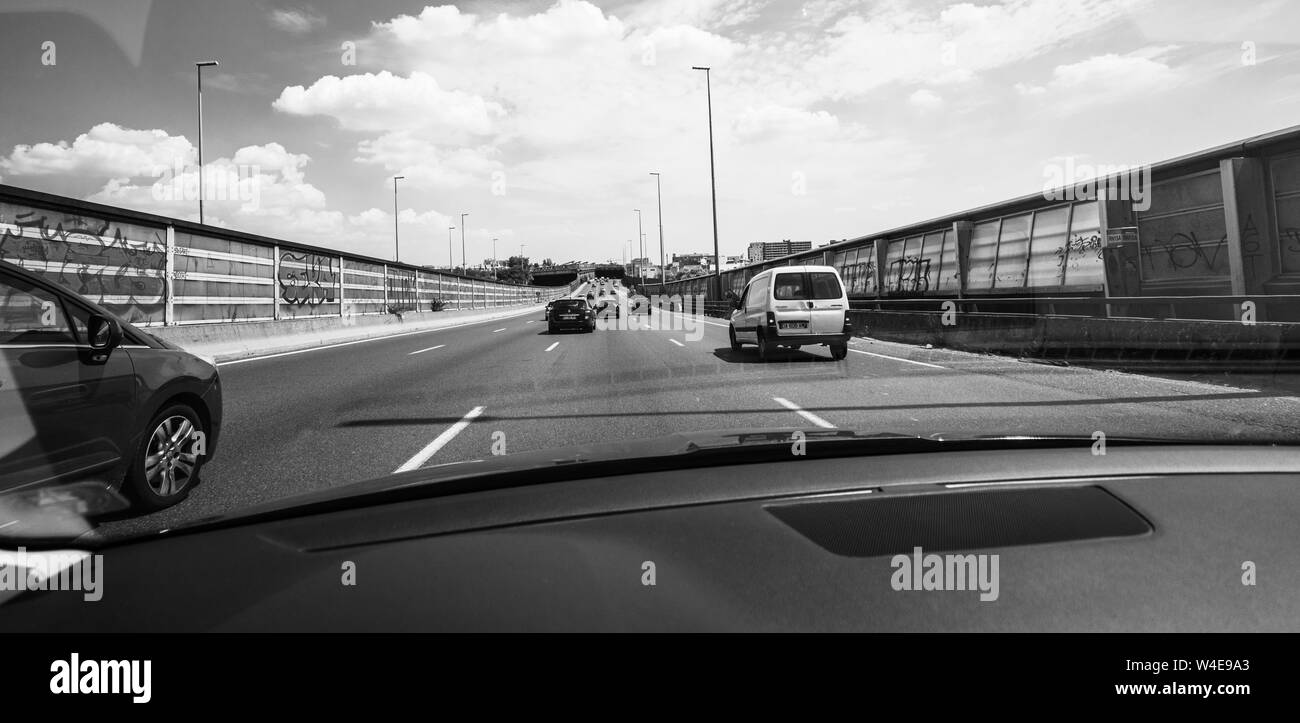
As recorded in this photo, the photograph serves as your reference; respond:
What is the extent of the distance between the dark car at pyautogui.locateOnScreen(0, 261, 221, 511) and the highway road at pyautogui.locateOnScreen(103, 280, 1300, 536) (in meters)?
0.33

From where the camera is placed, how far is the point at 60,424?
12.5 feet

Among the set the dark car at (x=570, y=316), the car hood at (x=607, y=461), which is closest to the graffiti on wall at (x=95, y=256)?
the car hood at (x=607, y=461)

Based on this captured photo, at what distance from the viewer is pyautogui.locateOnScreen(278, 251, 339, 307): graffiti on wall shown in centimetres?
2148

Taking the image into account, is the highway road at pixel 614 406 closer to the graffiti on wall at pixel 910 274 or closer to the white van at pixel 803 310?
the white van at pixel 803 310

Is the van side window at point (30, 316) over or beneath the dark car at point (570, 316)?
beneath

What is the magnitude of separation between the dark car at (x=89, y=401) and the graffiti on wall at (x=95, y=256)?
9216mm

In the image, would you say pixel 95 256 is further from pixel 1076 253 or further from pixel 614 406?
pixel 1076 253

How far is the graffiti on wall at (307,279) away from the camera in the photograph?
21.5 m

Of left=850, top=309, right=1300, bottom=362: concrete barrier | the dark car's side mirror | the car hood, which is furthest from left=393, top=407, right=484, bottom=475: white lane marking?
left=850, top=309, right=1300, bottom=362: concrete barrier

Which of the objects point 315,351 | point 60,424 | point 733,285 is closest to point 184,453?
point 60,424

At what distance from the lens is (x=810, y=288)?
14.4m

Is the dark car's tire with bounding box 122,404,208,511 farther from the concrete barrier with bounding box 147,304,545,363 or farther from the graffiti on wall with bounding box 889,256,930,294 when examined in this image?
the graffiti on wall with bounding box 889,256,930,294
